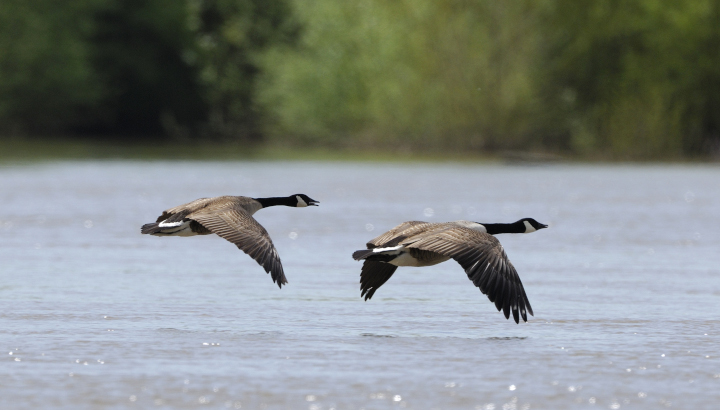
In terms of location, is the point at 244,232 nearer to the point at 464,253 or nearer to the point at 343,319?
the point at 343,319

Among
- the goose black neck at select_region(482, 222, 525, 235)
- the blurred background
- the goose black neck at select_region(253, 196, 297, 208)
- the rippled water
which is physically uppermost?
the blurred background

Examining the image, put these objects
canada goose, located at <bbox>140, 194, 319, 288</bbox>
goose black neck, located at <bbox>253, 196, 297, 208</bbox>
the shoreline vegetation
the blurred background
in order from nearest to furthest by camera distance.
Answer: canada goose, located at <bbox>140, 194, 319, 288</bbox> → goose black neck, located at <bbox>253, 196, 297, 208</bbox> → the shoreline vegetation → the blurred background

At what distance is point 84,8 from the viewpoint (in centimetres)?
6134

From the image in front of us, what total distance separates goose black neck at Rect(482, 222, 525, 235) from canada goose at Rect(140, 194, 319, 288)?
1835 mm

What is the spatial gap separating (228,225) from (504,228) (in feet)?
7.80

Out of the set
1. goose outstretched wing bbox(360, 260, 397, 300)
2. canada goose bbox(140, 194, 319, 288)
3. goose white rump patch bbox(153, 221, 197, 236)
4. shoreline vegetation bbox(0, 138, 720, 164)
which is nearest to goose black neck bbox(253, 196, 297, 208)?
canada goose bbox(140, 194, 319, 288)

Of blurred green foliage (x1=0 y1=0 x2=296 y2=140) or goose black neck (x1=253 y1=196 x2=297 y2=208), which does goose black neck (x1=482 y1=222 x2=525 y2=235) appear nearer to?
goose black neck (x1=253 y1=196 x2=297 y2=208)

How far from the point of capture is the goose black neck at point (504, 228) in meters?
10.3

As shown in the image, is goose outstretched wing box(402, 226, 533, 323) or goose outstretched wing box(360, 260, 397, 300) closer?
goose outstretched wing box(402, 226, 533, 323)

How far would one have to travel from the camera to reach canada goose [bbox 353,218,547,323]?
342 inches

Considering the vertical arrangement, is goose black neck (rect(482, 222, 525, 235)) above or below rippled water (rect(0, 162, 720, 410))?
above

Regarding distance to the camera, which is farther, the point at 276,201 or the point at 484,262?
the point at 276,201

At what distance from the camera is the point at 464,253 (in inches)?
352

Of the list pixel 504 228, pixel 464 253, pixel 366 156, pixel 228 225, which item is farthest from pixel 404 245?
pixel 366 156
